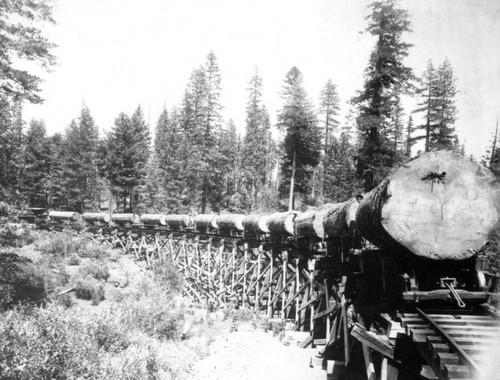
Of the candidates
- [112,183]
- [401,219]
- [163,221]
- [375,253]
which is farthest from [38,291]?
[112,183]

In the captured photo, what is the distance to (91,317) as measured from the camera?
10.0m

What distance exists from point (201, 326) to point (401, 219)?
9530 millimetres

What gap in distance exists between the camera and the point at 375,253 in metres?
5.19

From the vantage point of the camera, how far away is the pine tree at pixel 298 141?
98.4ft

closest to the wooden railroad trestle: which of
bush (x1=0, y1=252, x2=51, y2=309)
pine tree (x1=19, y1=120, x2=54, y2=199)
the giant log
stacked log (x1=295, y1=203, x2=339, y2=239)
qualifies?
stacked log (x1=295, y1=203, x2=339, y2=239)

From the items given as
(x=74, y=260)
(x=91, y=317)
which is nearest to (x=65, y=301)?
(x=91, y=317)

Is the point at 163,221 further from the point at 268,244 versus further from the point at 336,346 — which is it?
the point at 336,346

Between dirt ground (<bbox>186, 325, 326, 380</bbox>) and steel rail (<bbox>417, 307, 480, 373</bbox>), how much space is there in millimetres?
4144

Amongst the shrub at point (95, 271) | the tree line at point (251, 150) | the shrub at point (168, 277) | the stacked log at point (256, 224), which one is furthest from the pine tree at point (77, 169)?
the stacked log at point (256, 224)

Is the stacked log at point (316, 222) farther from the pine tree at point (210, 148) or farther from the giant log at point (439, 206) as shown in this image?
the pine tree at point (210, 148)

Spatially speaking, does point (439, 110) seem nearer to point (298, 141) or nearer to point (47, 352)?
point (298, 141)

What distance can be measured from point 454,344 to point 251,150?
128 ft

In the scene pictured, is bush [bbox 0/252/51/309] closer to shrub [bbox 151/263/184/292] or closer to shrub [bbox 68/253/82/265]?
shrub [bbox 68/253/82/265]

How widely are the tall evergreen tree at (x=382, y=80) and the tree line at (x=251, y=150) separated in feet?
0.17
